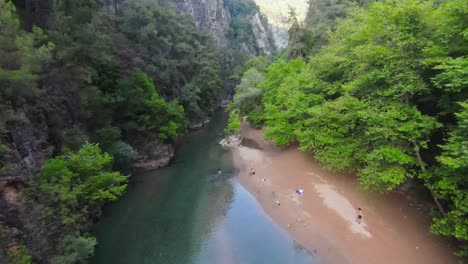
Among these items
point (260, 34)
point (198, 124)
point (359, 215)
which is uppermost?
point (260, 34)

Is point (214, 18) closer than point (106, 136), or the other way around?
point (106, 136)

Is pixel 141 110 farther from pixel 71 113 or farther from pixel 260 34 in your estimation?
pixel 260 34

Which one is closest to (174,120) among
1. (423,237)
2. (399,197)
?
(399,197)

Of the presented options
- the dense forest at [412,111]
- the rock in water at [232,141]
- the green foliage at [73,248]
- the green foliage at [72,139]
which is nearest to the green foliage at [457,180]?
the dense forest at [412,111]

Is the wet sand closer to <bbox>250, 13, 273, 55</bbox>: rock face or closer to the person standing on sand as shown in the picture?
the person standing on sand

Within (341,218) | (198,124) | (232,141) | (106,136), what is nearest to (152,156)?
(106,136)

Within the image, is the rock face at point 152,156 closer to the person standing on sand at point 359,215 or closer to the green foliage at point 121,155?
the green foliage at point 121,155
